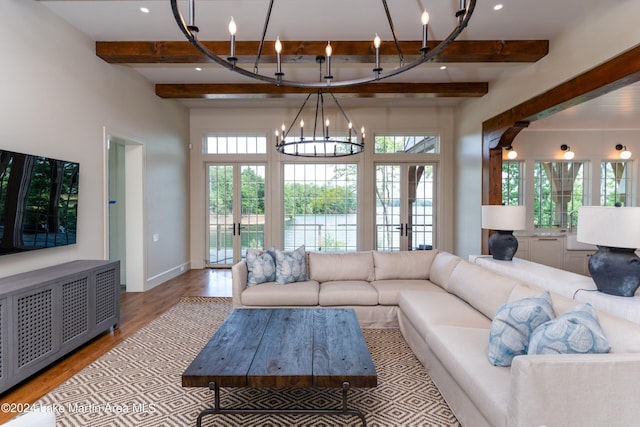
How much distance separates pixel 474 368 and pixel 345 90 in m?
4.49

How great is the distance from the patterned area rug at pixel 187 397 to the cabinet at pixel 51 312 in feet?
1.06

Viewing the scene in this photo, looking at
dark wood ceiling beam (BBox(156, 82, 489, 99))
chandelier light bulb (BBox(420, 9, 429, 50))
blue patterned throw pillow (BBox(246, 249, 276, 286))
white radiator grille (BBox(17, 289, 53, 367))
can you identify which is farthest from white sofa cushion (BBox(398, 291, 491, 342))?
dark wood ceiling beam (BBox(156, 82, 489, 99))

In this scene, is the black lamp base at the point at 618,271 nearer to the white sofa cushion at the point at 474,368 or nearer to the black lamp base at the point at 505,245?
the white sofa cushion at the point at 474,368

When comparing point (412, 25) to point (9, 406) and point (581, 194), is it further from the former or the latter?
point (581, 194)

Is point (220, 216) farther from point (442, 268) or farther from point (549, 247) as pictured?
point (549, 247)

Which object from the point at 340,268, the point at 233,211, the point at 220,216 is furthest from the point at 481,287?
the point at 220,216

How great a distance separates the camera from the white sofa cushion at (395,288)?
3473 millimetres

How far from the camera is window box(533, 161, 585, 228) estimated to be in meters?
6.30

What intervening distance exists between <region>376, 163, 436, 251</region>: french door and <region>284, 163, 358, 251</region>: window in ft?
1.87

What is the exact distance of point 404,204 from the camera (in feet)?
22.2

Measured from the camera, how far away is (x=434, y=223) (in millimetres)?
6785

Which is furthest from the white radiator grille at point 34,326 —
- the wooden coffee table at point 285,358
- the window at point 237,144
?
the window at point 237,144

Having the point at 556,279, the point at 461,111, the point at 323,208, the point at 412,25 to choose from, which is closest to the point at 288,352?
the point at 556,279

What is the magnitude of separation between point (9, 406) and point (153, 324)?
148 cm
